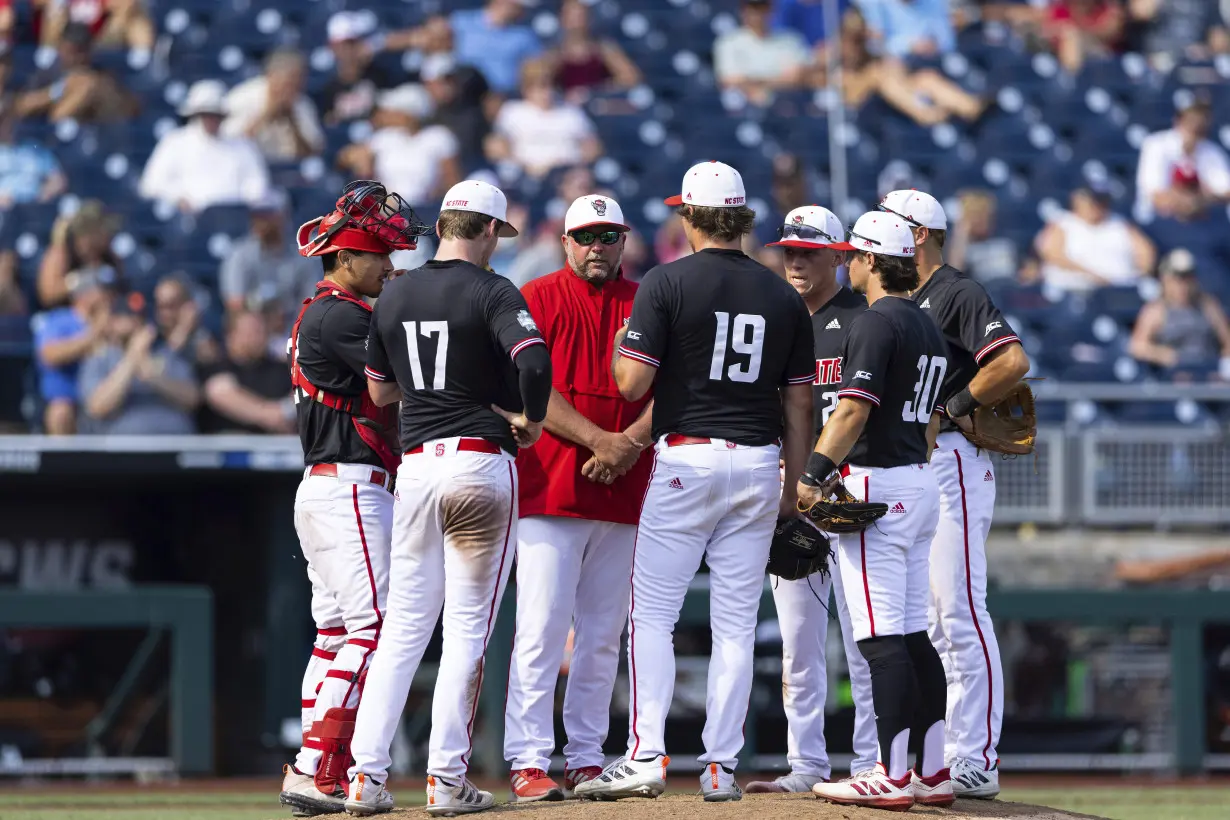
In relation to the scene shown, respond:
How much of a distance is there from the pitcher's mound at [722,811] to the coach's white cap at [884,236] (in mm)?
1823

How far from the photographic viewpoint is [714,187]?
5.89 metres

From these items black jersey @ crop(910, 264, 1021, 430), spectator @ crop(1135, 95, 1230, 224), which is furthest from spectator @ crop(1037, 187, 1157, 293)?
black jersey @ crop(910, 264, 1021, 430)

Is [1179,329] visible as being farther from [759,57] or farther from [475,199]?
[475,199]

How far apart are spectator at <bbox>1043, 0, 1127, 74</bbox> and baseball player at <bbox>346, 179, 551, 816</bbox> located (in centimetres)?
971

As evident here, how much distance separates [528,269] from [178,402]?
2.52 meters

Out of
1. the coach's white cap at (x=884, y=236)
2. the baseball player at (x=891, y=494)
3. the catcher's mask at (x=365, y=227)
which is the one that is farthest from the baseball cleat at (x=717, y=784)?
the catcher's mask at (x=365, y=227)

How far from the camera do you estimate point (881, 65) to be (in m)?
13.8

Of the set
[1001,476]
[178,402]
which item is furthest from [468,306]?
[1001,476]

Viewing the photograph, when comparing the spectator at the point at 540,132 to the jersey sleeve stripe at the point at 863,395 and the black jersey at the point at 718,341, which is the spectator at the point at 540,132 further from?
the jersey sleeve stripe at the point at 863,395

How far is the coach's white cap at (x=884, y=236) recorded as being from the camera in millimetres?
5980

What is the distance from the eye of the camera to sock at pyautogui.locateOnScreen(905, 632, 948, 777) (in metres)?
5.85

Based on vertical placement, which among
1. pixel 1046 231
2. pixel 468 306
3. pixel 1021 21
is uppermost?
pixel 1021 21

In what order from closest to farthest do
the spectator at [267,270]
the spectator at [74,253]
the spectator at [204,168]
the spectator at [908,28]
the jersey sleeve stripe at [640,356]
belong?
the jersey sleeve stripe at [640,356] < the spectator at [74,253] < the spectator at [267,270] < the spectator at [204,168] < the spectator at [908,28]

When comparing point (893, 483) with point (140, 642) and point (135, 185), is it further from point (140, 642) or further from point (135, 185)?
point (135, 185)
